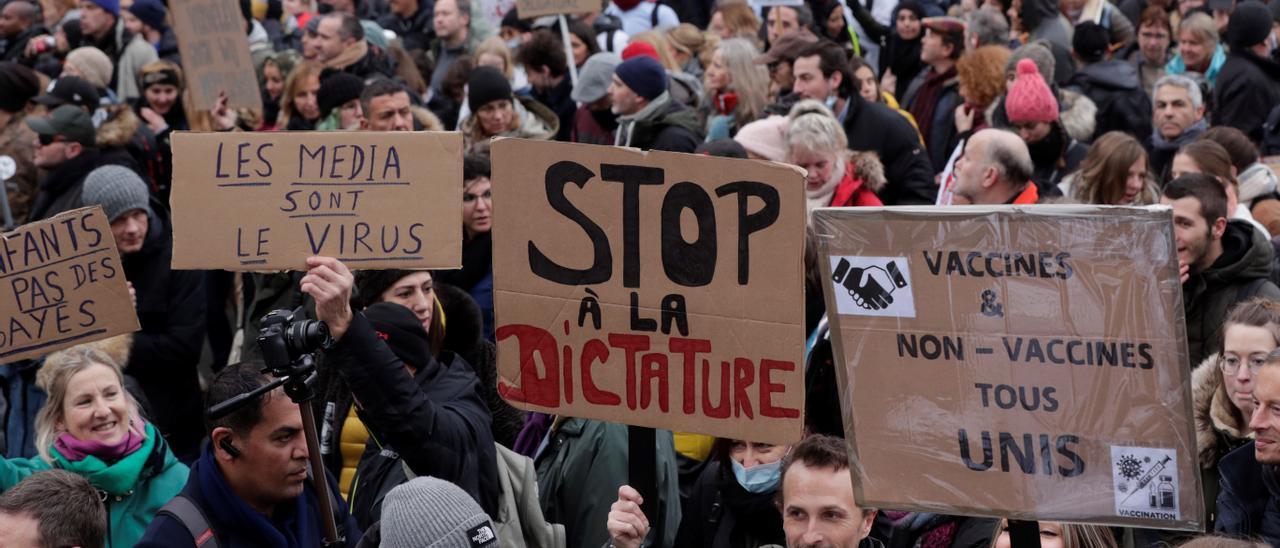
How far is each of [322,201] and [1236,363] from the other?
283cm

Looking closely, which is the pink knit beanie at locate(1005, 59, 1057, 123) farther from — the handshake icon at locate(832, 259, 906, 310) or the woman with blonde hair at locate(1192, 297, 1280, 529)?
the handshake icon at locate(832, 259, 906, 310)

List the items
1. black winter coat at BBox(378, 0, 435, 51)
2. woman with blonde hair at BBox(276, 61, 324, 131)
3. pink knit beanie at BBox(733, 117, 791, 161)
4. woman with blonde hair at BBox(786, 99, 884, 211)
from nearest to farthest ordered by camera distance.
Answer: woman with blonde hair at BBox(786, 99, 884, 211), pink knit beanie at BBox(733, 117, 791, 161), woman with blonde hair at BBox(276, 61, 324, 131), black winter coat at BBox(378, 0, 435, 51)

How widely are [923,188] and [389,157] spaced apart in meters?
4.79

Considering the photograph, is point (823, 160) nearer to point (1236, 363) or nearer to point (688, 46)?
point (1236, 363)

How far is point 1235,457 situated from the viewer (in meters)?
4.50

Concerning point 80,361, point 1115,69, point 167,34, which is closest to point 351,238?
point 80,361

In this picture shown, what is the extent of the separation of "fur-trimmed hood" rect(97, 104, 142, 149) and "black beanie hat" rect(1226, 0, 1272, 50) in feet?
24.1

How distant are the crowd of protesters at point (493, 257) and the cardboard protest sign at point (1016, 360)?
8.4 inches

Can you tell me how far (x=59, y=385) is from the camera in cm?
526

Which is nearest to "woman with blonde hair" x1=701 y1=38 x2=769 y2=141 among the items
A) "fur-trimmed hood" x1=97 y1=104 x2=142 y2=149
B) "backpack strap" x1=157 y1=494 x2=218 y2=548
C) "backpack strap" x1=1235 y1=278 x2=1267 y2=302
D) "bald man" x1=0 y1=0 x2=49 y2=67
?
"fur-trimmed hood" x1=97 y1=104 x2=142 y2=149

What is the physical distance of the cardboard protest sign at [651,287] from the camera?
3.59 m

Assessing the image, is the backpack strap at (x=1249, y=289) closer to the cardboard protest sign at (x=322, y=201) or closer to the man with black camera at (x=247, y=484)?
the cardboard protest sign at (x=322, y=201)

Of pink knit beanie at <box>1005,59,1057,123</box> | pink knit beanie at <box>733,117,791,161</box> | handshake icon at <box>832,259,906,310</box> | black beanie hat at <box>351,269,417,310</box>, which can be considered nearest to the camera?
handshake icon at <box>832,259,906,310</box>

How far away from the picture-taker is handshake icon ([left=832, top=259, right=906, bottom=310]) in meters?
3.32
